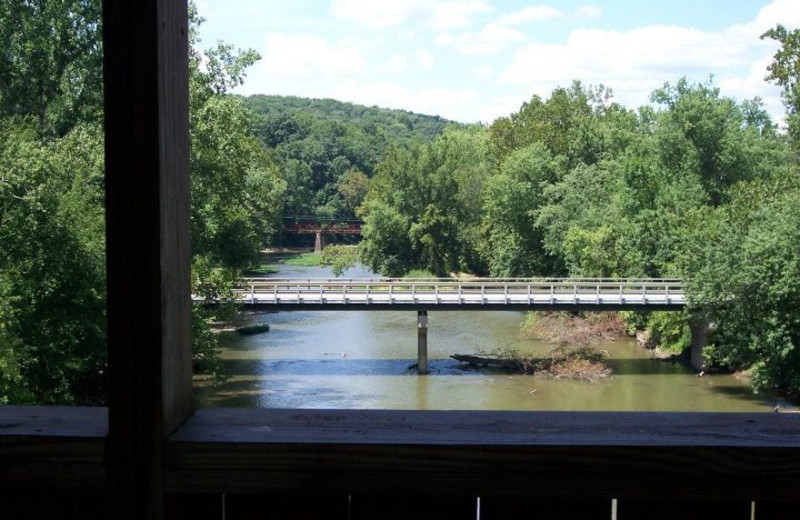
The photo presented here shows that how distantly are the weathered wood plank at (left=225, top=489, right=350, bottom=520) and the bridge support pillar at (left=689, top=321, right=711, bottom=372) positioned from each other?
28.2m

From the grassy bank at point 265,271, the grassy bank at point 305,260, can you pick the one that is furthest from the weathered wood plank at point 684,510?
the grassy bank at point 305,260

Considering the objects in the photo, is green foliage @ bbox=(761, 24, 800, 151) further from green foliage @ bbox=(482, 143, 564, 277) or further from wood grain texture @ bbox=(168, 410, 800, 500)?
wood grain texture @ bbox=(168, 410, 800, 500)

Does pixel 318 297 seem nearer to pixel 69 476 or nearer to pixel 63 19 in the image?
pixel 63 19

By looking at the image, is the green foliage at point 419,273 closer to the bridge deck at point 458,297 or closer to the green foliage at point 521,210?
the green foliage at point 521,210

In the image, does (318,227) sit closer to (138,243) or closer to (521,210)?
(521,210)

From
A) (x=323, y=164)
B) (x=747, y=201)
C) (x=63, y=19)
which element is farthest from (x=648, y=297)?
(x=323, y=164)

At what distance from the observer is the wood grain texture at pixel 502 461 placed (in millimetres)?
1306

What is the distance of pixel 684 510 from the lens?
134 cm

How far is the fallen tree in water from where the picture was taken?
27.6m

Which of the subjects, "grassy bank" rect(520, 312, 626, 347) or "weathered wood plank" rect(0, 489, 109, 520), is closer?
"weathered wood plank" rect(0, 489, 109, 520)

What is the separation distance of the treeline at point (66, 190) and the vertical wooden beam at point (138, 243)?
13.5 metres

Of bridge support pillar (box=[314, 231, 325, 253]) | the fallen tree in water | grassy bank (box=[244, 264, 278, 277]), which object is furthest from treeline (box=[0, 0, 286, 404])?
bridge support pillar (box=[314, 231, 325, 253])

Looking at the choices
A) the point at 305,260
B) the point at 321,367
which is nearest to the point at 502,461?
the point at 321,367

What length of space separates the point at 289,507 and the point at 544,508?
14.3 inches
